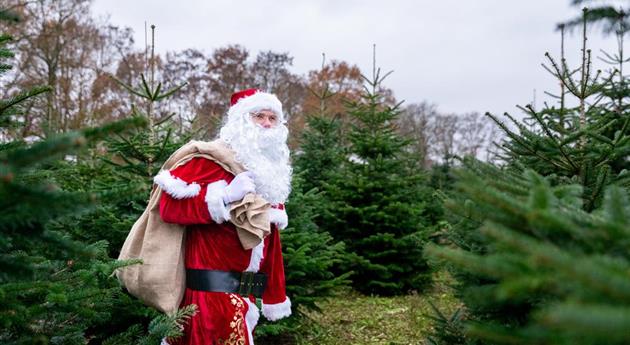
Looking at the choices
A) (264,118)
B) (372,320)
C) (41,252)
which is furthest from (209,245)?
(372,320)

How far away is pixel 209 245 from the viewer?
11.4 ft

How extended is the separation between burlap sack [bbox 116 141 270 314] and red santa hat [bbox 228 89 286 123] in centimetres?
46

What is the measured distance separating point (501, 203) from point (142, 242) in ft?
9.33

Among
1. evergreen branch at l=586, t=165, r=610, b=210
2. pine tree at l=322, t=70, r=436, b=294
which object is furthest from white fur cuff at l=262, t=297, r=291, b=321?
pine tree at l=322, t=70, r=436, b=294

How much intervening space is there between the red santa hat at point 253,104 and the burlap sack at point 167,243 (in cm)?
46

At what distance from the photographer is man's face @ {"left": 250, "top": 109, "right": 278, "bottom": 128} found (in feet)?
12.7

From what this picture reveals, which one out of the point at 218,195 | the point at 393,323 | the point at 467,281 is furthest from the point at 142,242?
the point at 393,323

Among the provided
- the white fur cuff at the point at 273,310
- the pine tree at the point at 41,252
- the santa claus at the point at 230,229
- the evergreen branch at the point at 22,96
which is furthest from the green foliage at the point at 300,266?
the evergreen branch at the point at 22,96

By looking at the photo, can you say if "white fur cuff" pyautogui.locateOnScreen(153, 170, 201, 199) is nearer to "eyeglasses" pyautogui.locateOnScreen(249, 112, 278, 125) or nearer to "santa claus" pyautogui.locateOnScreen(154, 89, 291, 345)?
"santa claus" pyautogui.locateOnScreen(154, 89, 291, 345)

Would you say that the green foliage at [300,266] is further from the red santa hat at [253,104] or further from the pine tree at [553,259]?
the pine tree at [553,259]

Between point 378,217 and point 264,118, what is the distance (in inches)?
195

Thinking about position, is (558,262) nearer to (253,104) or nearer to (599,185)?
(599,185)

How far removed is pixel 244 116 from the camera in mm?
3869

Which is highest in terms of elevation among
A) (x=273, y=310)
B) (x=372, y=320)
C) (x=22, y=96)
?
(x=22, y=96)
